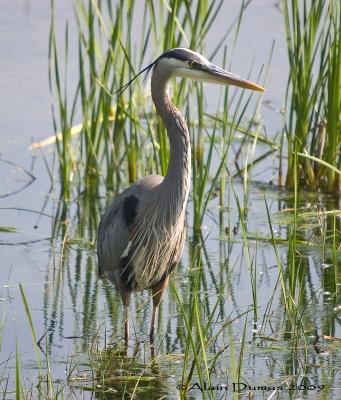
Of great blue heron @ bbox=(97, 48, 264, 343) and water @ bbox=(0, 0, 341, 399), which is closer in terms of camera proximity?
water @ bbox=(0, 0, 341, 399)

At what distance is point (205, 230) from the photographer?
611 cm

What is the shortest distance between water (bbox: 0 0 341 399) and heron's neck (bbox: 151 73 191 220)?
16.9 inches

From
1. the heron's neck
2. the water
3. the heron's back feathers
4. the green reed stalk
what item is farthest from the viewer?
the green reed stalk

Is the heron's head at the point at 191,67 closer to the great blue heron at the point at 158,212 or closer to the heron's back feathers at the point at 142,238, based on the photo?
the great blue heron at the point at 158,212

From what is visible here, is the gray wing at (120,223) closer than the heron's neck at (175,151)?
No

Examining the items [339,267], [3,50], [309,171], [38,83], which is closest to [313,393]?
→ [339,267]

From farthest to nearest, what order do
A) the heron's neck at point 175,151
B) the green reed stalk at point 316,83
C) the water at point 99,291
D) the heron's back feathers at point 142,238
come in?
1. the green reed stalk at point 316,83
2. the heron's back feathers at point 142,238
3. the heron's neck at point 175,151
4. the water at point 99,291

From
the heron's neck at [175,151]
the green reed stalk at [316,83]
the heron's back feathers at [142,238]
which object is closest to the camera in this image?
the heron's neck at [175,151]

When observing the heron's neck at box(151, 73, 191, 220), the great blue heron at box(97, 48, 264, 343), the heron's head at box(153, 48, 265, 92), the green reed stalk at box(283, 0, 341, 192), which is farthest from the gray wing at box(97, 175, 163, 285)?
the green reed stalk at box(283, 0, 341, 192)

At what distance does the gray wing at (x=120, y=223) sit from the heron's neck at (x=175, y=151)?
0.59 ft

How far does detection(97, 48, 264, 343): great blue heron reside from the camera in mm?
4473

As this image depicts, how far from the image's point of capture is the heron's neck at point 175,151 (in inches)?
175

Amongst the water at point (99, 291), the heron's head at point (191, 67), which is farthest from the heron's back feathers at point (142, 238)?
the heron's head at point (191, 67)

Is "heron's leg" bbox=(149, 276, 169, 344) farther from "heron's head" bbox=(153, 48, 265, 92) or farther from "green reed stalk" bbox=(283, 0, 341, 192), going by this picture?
"green reed stalk" bbox=(283, 0, 341, 192)
